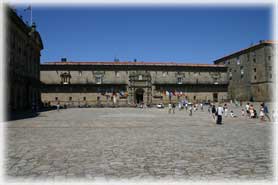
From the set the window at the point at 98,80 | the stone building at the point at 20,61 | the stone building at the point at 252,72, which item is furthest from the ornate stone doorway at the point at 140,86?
the stone building at the point at 20,61

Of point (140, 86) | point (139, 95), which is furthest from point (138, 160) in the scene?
point (139, 95)

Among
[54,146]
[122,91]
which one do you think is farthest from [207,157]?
[122,91]

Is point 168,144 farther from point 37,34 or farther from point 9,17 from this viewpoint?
point 37,34

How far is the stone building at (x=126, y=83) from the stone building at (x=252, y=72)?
10.7 ft

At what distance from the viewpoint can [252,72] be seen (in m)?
50.6

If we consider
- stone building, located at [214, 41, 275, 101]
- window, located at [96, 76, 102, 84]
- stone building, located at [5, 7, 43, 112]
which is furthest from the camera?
window, located at [96, 76, 102, 84]

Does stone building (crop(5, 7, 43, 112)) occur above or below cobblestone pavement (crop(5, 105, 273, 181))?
above

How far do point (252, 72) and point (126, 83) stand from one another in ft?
76.9

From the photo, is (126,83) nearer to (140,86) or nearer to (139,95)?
(140,86)

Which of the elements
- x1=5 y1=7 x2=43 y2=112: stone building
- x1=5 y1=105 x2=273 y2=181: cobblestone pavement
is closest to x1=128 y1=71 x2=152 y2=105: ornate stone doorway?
x1=5 y1=7 x2=43 y2=112: stone building

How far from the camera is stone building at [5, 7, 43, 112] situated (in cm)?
2673

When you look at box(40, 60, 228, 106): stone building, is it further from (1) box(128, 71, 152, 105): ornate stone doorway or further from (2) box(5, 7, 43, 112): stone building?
(2) box(5, 7, 43, 112): stone building

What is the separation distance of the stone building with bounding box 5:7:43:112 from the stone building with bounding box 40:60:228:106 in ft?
41.8

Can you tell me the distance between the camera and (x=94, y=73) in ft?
178
